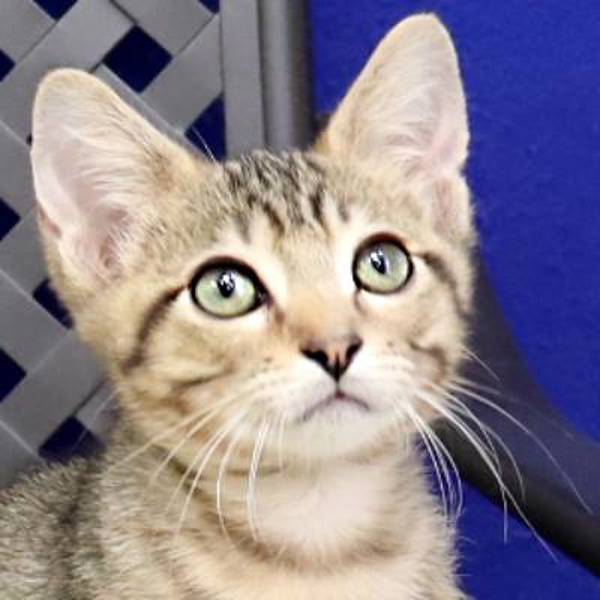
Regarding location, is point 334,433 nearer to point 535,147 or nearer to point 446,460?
point 446,460

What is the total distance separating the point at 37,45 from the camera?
1402mm

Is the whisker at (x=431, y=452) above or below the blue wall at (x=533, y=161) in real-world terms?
below

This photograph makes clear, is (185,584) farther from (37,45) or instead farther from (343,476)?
(37,45)

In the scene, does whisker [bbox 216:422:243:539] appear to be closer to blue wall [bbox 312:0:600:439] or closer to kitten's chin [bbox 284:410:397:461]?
kitten's chin [bbox 284:410:397:461]

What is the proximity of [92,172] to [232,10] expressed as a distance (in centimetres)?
37

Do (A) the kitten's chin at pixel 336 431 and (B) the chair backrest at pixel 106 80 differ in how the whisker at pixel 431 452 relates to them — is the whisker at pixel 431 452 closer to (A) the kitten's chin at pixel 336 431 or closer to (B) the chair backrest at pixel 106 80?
(A) the kitten's chin at pixel 336 431

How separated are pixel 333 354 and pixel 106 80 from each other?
0.58 metres

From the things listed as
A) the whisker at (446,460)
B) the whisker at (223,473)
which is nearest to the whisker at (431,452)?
the whisker at (446,460)

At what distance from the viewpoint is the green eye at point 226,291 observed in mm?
1008

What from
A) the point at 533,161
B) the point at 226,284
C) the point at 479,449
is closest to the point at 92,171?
the point at 226,284

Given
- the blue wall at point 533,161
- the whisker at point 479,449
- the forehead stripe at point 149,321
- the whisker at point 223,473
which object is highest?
the blue wall at point 533,161

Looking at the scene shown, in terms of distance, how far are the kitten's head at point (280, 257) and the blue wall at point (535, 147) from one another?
1.92 ft

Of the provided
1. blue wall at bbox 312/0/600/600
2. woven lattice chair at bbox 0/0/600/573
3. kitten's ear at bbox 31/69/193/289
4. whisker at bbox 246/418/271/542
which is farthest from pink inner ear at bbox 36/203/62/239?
blue wall at bbox 312/0/600/600

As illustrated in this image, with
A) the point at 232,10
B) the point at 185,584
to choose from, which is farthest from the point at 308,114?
the point at 185,584
